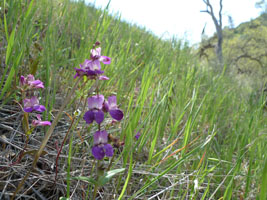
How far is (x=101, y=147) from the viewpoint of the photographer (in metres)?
0.84

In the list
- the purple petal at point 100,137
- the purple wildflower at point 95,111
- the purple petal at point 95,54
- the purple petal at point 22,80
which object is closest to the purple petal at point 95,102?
the purple wildflower at point 95,111

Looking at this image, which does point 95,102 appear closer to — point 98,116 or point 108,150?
point 98,116

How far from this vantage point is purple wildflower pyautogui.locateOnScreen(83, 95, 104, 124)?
2.80 feet

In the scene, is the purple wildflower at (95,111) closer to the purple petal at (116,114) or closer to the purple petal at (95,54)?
the purple petal at (116,114)

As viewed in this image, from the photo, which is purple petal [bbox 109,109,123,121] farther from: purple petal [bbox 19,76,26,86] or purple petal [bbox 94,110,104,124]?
purple petal [bbox 19,76,26,86]

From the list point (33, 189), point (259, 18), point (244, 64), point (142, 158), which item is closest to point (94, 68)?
point (33, 189)

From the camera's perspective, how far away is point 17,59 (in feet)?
4.03

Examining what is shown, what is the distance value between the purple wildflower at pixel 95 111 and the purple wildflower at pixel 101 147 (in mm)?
58

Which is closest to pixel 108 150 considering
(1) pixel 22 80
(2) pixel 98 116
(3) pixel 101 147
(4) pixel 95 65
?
(3) pixel 101 147

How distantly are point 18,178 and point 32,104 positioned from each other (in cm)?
37

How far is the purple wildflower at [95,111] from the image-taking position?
855 millimetres

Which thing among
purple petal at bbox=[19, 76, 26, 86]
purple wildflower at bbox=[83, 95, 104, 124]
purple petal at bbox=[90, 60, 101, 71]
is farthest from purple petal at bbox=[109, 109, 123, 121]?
purple petal at bbox=[19, 76, 26, 86]

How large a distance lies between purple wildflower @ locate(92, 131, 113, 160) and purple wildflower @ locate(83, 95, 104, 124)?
6 cm

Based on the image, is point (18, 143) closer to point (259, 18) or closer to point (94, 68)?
point (94, 68)
